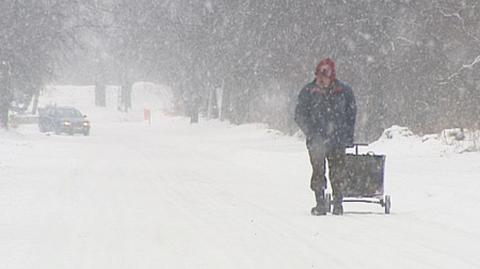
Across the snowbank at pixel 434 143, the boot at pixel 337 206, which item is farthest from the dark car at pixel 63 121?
the boot at pixel 337 206

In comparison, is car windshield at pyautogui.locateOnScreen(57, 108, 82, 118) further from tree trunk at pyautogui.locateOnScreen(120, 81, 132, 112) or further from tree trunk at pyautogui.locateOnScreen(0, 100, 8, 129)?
tree trunk at pyautogui.locateOnScreen(120, 81, 132, 112)

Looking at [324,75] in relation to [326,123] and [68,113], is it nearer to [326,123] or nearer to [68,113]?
[326,123]

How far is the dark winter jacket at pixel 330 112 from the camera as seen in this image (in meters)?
11.1

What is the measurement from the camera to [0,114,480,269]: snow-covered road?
7.95 metres

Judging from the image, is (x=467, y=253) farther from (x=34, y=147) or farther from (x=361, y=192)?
(x=34, y=147)

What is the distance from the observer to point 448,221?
34.0 ft

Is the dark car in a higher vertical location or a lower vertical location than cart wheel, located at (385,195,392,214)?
higher

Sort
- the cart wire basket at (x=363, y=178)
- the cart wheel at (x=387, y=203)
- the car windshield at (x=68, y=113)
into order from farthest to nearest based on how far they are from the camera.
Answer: the car windshield at (x=68, y=113) < the cart wire basket at (x=363, y=178) < the cart wheel at (x=387, y=203)

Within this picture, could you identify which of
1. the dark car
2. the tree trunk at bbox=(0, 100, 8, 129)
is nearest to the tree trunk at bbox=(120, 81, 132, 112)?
the dark car

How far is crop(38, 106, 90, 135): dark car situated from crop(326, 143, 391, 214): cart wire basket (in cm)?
3422

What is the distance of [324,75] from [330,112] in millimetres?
485

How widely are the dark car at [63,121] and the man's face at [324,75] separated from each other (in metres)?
34.4

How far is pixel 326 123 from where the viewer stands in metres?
11.1

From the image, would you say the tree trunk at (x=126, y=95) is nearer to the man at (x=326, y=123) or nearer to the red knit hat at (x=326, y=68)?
the man at (x=326, y=123)
